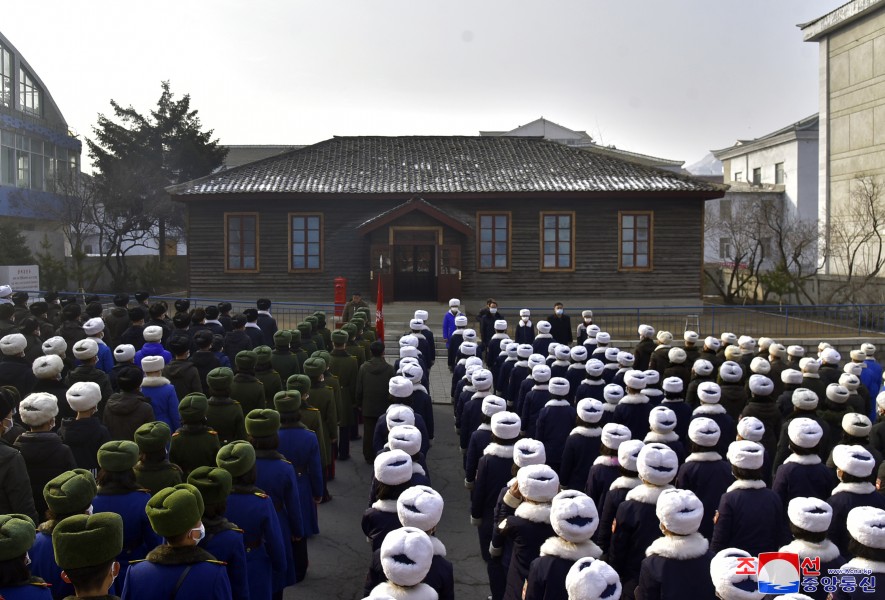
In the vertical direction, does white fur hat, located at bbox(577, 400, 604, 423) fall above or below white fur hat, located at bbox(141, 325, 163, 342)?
below

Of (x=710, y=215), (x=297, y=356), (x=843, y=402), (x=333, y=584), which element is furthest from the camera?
(x=710, y=215)

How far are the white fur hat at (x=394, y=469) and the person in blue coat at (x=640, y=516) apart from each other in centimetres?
158

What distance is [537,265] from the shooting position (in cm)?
2698

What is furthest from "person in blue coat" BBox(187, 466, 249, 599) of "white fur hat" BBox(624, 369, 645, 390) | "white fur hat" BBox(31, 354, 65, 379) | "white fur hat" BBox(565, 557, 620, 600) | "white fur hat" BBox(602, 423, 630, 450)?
"white fur hat" BBox(624, 369, 645, 390)

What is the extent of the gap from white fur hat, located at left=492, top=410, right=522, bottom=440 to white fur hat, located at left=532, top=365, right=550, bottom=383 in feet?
9.28

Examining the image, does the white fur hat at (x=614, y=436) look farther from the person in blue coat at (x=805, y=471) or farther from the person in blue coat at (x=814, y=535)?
the person in blue coat at (x=814, y=535)

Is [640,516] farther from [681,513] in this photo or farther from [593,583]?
[593,583]

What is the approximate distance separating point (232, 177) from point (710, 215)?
30.4 m

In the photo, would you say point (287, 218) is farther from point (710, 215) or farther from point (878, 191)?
point (710, 215)

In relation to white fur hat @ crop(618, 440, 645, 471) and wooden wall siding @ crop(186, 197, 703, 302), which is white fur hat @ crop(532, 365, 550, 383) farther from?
wooden wall siding @ crop(186, 197, 703, 302)

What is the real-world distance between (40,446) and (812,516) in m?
5.49

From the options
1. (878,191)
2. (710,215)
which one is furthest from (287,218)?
(710,215)

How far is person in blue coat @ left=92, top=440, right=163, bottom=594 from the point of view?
16.2 ft

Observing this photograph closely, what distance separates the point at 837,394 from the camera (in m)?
8.09
